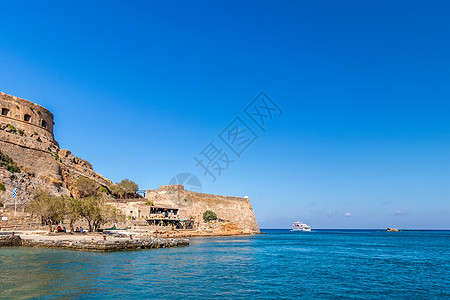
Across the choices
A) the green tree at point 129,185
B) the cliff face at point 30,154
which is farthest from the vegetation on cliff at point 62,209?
the green tree at point 129,185

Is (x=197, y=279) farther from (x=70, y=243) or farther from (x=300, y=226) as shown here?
(x=300, y=226)

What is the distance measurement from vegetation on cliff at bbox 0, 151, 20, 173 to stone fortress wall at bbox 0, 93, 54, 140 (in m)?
8.46

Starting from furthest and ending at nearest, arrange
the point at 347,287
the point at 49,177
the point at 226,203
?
1. the point at 226,203
2. the point at 49,177
3. the point at 347,287

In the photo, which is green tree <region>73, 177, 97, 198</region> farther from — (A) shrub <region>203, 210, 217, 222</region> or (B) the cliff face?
(A) shrub <region>203, 210, 217, 222</region>

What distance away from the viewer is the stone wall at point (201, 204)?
161ft

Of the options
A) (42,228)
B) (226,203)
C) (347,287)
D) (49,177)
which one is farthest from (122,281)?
(226,203)

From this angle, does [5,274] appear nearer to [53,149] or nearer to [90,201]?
[90,201]

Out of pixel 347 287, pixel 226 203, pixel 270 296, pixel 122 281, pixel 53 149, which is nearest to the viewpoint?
pixel 270 296

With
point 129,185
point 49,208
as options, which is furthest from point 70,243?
point 129,185

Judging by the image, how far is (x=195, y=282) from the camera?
12383 millimetres

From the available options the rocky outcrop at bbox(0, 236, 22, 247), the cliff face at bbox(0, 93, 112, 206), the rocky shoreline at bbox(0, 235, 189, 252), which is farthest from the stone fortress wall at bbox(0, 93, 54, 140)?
the rocky shoreline at bbox(0, 235, 189, 252)

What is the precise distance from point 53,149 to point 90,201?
19164 mm

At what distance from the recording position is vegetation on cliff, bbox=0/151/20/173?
3075 cm

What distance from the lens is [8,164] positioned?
103 feet
